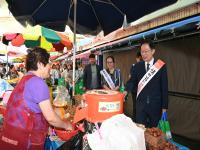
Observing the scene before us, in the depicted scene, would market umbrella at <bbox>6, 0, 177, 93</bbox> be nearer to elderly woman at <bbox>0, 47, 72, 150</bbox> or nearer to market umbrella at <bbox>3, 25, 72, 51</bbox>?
market umbrella at <bbox>3, 25, 72, 51</bbox>

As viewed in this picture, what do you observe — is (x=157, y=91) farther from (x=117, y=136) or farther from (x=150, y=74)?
(x=117, y=136)

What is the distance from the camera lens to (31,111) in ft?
8.30

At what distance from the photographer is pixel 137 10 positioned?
176 inches

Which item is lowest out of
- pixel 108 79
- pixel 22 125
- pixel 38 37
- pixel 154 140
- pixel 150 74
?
pixel 154 140

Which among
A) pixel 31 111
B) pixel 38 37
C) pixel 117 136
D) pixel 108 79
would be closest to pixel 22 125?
pixel 31 111

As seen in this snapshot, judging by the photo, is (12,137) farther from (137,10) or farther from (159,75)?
(137,10)

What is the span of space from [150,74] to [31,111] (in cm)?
204

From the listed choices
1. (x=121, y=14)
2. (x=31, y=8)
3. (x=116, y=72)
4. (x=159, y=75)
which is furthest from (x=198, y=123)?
(x=31, y=8)

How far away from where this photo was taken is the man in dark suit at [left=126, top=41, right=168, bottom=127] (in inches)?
154

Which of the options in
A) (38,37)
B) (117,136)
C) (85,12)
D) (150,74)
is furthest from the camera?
(38,37)

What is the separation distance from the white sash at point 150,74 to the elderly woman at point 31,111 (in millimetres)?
1712

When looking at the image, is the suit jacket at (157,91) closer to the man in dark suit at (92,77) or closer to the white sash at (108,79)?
the white sash at (108,79)

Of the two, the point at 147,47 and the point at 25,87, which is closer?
the point at 25,87

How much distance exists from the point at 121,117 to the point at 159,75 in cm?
205
